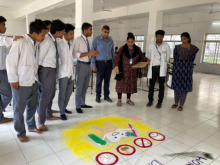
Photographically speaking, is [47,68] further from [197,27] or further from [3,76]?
[197,27]

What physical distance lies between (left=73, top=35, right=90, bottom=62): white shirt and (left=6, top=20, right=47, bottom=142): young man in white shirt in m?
0.92

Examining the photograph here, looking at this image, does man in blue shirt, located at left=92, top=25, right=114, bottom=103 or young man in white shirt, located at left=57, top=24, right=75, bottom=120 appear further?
man in blue shirt, located at left=92, top=25, right=114, bottom=103

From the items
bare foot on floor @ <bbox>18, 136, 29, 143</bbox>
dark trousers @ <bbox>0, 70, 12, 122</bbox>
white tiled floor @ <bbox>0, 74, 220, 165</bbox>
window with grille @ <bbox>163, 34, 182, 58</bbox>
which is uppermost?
window with grille @ <bbox>163, 34, 182, 58</bbox>

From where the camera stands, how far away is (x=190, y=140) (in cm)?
251

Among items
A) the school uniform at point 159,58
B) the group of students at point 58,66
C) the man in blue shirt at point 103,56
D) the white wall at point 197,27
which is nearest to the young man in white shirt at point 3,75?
the group of students at point 58,66

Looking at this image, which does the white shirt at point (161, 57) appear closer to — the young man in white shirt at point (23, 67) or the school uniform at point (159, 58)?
the school uniform at point (159, 58)

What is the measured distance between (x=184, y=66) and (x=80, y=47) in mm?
2072

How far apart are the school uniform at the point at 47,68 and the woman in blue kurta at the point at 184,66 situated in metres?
2.38

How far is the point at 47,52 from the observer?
94.2 inches

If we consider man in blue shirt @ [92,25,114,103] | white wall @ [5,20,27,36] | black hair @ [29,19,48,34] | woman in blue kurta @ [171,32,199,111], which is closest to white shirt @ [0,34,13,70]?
black hair @ [29,19,48,34]

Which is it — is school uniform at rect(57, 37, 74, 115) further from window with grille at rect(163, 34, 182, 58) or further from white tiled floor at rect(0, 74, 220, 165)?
window with grille at rect(163, 34, 182, 58)

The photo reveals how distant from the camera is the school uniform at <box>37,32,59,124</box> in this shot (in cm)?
237

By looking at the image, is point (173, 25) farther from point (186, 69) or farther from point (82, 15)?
point (186, 69)

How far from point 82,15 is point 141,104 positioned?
10.1ft
